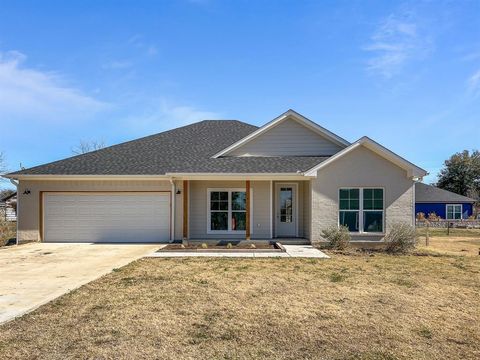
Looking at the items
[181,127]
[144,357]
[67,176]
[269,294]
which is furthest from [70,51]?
[144,357]

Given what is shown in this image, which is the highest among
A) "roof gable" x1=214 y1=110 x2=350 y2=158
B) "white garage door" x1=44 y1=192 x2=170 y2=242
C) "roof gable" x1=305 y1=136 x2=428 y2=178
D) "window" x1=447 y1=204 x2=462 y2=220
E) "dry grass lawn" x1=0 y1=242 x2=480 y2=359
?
"roof gable" x1=214 y1=110 x2=350 y2=158

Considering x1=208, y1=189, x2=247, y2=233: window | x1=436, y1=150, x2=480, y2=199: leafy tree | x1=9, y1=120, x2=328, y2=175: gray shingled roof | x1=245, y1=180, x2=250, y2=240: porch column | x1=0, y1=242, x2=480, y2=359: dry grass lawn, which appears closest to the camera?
x1=0, y1=242, x2=480, y2=359: dry grass lawn

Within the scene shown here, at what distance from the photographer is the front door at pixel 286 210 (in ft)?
55.4

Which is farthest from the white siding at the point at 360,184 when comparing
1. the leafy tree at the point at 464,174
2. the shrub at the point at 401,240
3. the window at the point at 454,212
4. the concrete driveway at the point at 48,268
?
the leafy tree at the point at 464,174

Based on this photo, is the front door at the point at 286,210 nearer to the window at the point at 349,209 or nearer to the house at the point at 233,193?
the house at the point at 233,193

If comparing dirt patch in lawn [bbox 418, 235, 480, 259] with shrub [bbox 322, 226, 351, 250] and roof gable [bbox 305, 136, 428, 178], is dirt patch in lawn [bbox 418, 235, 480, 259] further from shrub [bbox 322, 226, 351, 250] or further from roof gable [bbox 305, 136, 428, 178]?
shrub [bbox 322, 226, 351, 250]

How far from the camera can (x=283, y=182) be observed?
1684 centimetres

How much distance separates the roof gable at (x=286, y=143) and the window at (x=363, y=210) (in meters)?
3.15

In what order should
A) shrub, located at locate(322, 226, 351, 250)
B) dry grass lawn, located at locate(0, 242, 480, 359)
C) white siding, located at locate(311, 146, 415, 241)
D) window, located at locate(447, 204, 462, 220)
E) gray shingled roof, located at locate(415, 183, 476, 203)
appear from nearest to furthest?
1. dry grass lawn, located at locate(0, 242, 480, 359)
2. shrub, located at locate(322, 226, 351, 250)
3. white siding, located at locate(311, 146, 415, 241)
4. gray shingled roof, located at locate(415, 183, 476, 203)
5. window, located at locate(447, 204, 462, 220)

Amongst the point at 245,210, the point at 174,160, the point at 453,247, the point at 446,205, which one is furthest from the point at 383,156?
the point at 446,205

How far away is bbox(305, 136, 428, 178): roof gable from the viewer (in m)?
14.4

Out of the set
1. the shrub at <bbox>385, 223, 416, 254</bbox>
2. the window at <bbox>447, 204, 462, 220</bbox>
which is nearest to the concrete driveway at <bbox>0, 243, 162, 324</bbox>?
the shrub at <bbox>385, 223, 416, 254</bbox>

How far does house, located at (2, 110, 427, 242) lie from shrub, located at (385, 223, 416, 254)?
1044mm

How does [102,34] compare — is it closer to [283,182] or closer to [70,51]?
[70,51]
